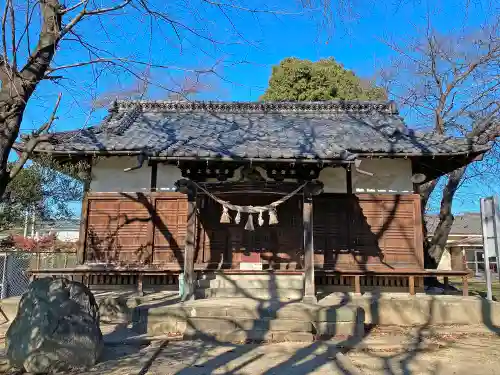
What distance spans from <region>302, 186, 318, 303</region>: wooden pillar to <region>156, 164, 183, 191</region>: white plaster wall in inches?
150

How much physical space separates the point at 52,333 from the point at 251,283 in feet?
16.9

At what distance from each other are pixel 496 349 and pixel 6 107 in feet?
26.1

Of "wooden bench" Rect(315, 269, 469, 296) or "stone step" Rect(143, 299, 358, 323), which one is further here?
"wooden bench" Rect(315, 269, 469, 296)

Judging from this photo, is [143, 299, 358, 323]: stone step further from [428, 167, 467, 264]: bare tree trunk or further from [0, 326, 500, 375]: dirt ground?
[428, 167, 467, 264]: bare tree trunk

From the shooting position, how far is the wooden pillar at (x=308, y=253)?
862 centimetres

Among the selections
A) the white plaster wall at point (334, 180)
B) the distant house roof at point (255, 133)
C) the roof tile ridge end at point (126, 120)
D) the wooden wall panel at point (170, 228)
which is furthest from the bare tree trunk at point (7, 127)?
the white plaster wall at point (334, 180)

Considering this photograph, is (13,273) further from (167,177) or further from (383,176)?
(383,176)

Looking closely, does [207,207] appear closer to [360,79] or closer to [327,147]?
[327,147]

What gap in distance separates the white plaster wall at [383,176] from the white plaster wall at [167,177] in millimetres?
4885

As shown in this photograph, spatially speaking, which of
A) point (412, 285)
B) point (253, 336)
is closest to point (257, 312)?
point (253, 336)

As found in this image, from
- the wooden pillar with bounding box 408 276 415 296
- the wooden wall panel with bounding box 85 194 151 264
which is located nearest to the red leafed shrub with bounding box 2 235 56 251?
the wooden wall panel with bounding box 85 194 151 264

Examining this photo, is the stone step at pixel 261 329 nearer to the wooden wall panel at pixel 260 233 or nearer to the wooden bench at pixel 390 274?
the wooden bench at pixel 390 274

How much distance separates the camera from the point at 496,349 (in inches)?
263

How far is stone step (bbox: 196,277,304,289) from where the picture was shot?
9695 mm
